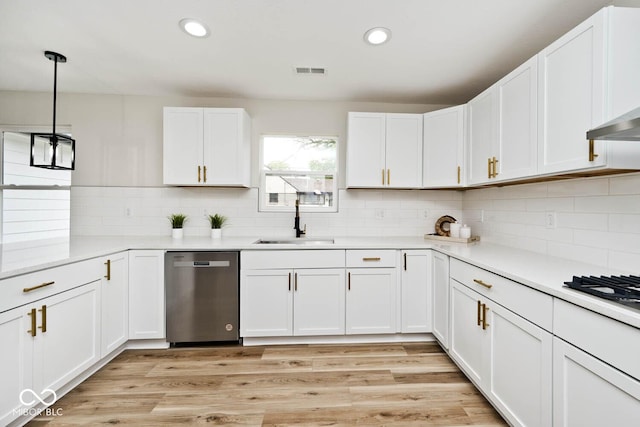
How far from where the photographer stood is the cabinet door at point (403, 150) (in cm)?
290

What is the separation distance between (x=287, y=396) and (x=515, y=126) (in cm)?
233

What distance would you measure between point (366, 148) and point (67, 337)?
108 inches

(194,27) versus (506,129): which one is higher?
(194,27)

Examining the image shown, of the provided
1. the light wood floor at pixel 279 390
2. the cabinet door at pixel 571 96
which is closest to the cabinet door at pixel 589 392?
the light wood floor at pixel 279 390

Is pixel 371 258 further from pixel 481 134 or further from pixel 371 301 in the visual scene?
pixel 481 134

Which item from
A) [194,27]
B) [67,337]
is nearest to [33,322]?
[67,337]

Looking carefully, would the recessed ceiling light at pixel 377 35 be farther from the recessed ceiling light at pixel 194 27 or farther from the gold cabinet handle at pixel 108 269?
the gold cabinet handle at pixel 108 269

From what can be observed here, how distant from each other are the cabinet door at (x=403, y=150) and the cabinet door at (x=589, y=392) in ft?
6.32

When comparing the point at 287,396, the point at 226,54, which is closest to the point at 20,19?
the point at 226,54

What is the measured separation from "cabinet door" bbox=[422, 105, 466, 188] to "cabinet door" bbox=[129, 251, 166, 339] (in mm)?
2587

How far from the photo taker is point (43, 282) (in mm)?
1645

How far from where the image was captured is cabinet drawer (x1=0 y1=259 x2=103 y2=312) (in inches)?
57.5

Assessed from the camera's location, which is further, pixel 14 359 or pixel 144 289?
pixel 144 289

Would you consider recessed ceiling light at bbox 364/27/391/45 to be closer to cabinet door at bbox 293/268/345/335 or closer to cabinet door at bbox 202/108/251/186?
cabinet door at bbox 202/108/251/186
